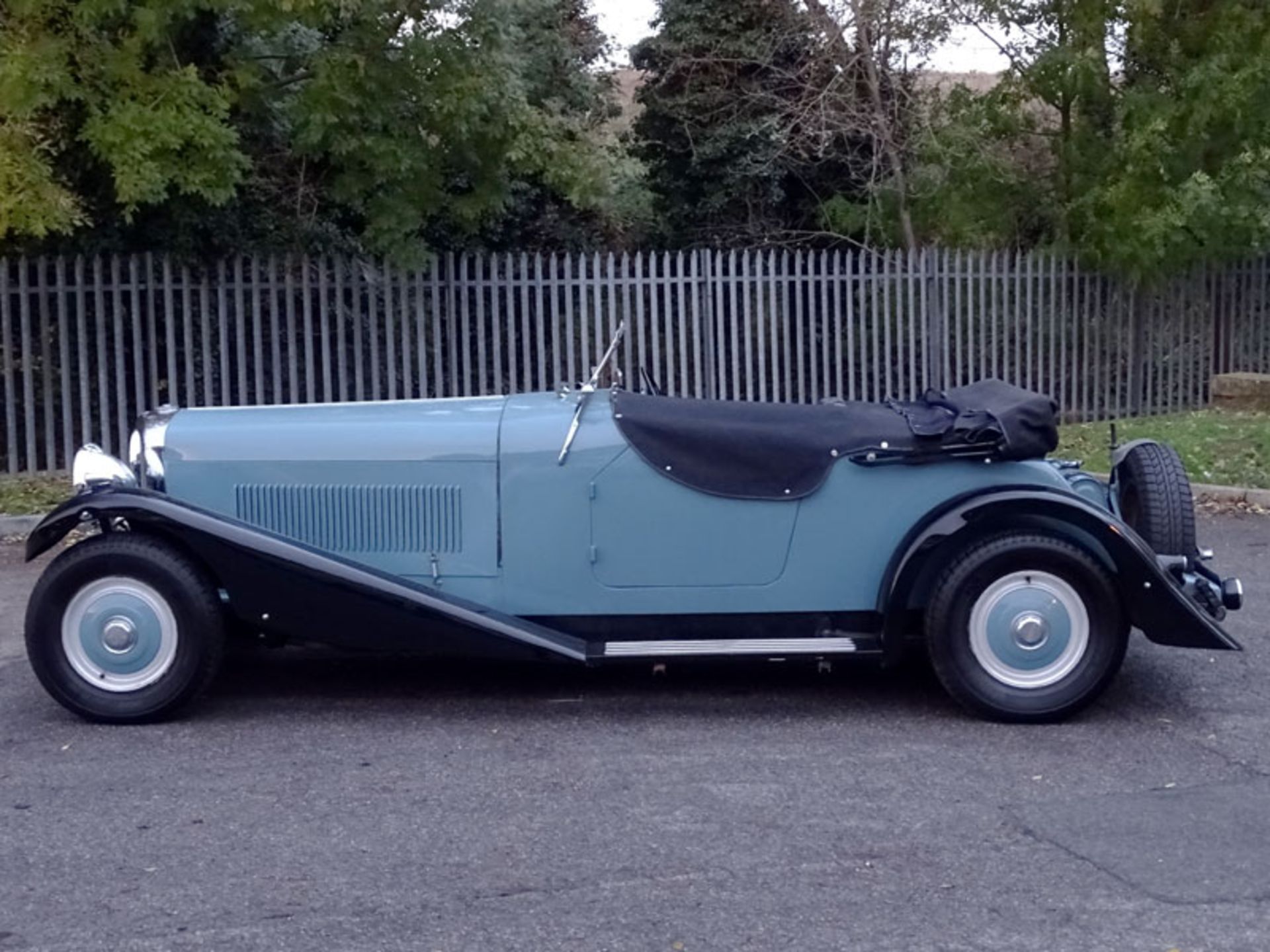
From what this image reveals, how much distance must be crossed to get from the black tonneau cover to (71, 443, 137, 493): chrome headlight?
6.58 ft

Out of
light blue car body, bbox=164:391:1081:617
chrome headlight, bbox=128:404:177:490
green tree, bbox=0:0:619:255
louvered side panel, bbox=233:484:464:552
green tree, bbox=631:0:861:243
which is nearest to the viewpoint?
light blue car body, bbox=164:391:1081:617

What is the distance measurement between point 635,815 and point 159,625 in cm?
214

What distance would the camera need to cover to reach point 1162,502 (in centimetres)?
687

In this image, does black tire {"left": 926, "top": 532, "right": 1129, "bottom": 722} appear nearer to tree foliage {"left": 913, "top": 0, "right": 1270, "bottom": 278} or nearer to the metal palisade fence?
the metal palisade fence

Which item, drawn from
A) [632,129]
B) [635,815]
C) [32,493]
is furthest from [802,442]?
[632,129]

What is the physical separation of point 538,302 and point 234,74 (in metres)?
3.26

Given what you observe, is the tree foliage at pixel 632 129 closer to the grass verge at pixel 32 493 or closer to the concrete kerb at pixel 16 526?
the grass verge at pixel 32 493

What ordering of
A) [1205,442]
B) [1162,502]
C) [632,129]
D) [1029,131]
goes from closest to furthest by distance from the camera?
[1162,502], [1205,442], [1029,131], [632,129]

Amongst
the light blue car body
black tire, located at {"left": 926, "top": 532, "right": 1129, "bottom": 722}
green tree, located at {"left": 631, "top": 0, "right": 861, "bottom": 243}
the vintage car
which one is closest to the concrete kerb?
the vintage car

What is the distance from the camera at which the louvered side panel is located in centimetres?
651

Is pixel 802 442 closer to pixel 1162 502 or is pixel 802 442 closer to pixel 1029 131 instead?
pixel 1162 502

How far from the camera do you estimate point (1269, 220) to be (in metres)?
16.0

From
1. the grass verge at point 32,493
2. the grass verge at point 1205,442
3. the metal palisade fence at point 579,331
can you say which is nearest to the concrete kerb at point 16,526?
the grass verge at point 32,493

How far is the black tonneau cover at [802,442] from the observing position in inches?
249
